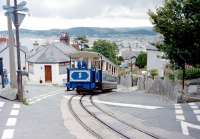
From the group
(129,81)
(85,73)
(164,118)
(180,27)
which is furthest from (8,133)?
(129,81)

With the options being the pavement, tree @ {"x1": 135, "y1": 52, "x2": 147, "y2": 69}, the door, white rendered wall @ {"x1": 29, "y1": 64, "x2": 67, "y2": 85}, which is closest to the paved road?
the pavement

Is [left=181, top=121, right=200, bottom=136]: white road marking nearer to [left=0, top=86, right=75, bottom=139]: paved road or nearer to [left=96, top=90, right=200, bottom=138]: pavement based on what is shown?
[left=96, top=90, right=200, bottom=138]: pavement

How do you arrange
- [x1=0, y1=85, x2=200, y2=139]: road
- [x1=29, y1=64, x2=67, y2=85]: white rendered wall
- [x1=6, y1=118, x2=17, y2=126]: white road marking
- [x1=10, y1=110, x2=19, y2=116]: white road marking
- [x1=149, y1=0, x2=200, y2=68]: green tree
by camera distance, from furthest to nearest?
[x1=29, y1=64, x2=67, y2=85]: white rendered wall < [x1=149, y1=0, x2=200, y2=68]: green tree < [x1=10, y1=110, x2=19, y2=116]: white road marking < [x1=6, y1=118, x2=17, y2=126]: white road marking < [x1=0, y1=85, x2=200, y2=139]: road

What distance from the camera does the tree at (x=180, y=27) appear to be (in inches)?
719

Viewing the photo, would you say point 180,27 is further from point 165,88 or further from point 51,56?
point 51,56

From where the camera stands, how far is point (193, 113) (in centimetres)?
1457

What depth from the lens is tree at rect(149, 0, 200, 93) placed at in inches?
719

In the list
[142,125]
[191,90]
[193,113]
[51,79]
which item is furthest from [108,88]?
[51,79]

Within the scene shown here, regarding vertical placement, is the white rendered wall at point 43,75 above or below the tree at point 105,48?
below

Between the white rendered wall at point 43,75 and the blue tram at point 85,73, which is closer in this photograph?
the blue tram at point 85,73

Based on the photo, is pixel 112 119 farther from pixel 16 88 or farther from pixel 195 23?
pixel 195 23

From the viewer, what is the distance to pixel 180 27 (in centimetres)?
1867

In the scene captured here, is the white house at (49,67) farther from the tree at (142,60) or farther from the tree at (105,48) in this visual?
the tree at (142,60)

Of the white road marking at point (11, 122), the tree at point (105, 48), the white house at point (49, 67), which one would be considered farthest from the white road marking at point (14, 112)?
the tree at point (105, 48)
